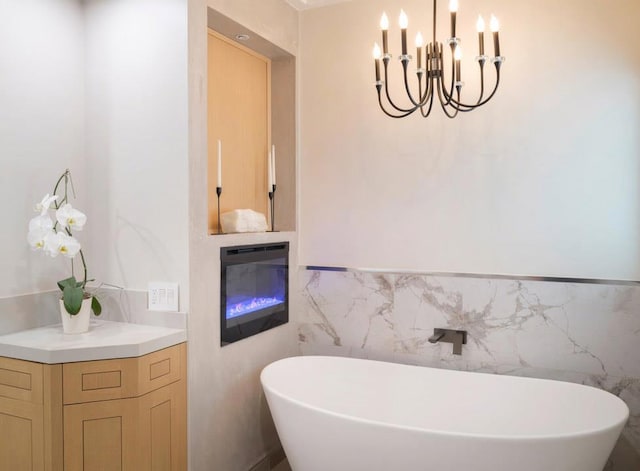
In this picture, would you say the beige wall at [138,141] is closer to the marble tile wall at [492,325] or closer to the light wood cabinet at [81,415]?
the light wood cabinet at [81,415]

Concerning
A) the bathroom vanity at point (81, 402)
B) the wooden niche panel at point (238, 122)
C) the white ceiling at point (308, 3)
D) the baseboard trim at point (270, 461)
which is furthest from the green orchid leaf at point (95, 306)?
the white ceiling at point (308, 3)

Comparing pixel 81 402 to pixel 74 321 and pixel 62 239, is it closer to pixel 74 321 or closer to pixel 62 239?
pixel 74 321

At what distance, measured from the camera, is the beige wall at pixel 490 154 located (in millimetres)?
2496

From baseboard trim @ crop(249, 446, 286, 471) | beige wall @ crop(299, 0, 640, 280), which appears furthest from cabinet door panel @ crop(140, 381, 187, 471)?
beige wall @ crop(299, 0, 640, 280)

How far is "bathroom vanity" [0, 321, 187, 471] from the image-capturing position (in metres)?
1.95

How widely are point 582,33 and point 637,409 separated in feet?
5.97

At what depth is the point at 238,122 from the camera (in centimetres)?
298

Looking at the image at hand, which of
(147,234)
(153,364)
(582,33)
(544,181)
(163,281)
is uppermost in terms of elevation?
(582,33)

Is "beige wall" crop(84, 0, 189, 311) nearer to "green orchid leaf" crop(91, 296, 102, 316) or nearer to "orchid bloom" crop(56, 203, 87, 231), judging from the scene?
"green orchid leaf" crop(91, 296, 102, 316)

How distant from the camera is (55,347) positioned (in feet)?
6.48

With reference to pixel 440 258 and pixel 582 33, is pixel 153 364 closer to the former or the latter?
pixel 440 258

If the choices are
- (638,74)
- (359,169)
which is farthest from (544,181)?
(359,169)

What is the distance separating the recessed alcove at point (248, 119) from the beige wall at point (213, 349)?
19 cm

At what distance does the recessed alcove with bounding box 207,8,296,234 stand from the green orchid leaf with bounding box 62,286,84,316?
2.60ft
